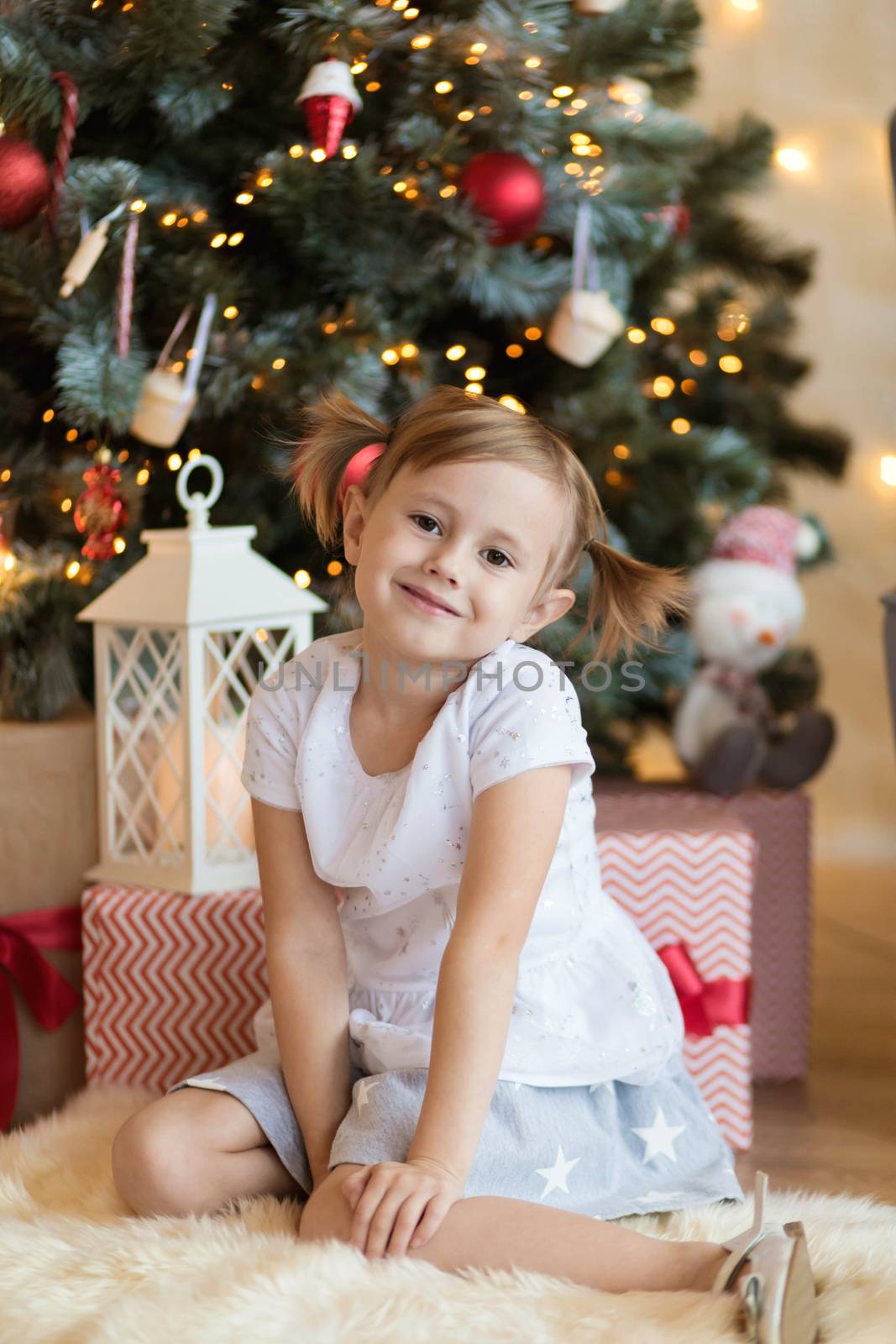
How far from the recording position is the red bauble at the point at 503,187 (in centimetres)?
132

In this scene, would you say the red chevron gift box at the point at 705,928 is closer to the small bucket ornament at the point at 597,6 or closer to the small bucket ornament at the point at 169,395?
the small bucket ornament at the point at 169,395

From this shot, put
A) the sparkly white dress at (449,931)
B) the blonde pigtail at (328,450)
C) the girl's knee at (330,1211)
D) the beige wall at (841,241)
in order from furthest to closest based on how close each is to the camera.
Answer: the beige wall at (841,241), the blonde pigtail at (328,450), the sparkly white dress at (449,931), the girl's knee at (330,1211)

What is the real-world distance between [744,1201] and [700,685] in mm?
738

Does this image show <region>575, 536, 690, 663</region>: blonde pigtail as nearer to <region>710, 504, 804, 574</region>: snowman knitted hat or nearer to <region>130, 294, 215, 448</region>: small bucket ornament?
<region>130, 294, 215, 448</region>: small bucket ornament

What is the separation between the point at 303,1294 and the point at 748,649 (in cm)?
107

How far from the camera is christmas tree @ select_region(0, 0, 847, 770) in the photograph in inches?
50.6

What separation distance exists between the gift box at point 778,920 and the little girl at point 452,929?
1.26ft

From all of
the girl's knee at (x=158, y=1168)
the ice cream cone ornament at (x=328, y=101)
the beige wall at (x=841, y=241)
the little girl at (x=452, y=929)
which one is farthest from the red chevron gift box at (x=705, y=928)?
the beige wall at (x=841, y=241)

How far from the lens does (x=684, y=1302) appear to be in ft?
2.70

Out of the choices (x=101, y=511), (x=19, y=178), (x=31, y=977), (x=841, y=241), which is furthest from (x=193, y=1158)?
(x=841, y=241)

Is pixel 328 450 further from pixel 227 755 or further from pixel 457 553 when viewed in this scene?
pixel 227 755

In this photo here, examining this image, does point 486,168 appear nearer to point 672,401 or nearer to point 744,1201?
point 672,401

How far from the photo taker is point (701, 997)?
1.25 m

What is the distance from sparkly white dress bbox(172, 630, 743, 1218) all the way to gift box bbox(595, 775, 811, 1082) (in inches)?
15.1
